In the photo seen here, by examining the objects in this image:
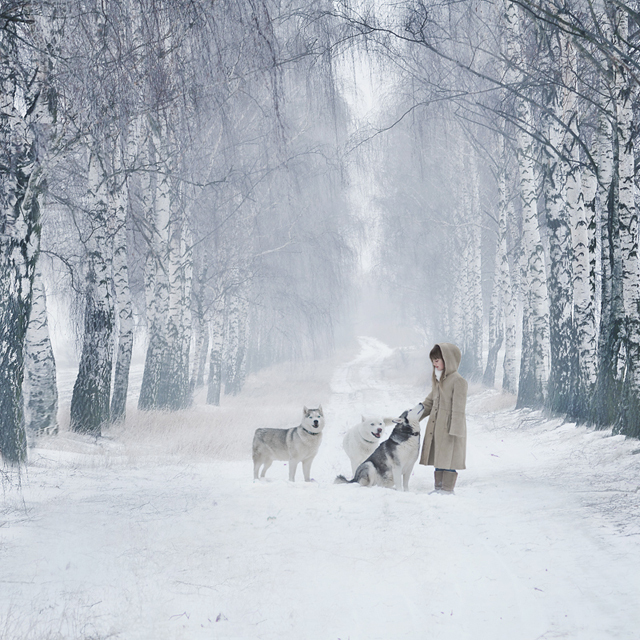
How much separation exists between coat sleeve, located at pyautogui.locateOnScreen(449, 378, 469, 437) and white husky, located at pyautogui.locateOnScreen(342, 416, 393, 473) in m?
0.80

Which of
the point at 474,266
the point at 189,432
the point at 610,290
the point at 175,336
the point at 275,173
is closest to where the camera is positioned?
the point at 610,290

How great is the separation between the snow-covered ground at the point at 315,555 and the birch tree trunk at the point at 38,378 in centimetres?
149

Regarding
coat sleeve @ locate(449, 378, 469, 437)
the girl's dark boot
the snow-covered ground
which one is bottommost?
the snow-covered ground

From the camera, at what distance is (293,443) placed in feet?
24.2

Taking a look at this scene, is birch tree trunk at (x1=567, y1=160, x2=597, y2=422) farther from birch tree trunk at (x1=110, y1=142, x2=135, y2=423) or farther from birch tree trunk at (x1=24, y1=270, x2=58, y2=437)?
birch tree trunk at (x1=24, y1=270, x2=58, y2=437)

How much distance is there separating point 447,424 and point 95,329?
6.31 m

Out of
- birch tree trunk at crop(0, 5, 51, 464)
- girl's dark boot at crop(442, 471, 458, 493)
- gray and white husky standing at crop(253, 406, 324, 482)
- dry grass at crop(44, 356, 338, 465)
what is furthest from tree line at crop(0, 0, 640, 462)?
girl's dark boot at crop(442, 471, 458, 493)

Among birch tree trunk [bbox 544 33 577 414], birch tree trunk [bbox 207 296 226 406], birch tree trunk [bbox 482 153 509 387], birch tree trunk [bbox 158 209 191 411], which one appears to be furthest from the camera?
birch tree trunk [bbox 207 296 226 406]

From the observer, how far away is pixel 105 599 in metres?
3.74

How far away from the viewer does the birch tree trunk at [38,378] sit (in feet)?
31.4

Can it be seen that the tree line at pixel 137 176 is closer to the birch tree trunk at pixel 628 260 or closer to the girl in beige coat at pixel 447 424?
the girl in beige coat at pixel 447 424

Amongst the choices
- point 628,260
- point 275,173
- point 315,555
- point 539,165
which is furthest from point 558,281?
point 315,555

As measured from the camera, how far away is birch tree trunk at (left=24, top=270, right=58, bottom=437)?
9586 mm

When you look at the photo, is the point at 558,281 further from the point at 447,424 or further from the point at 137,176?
the point at 137,176
